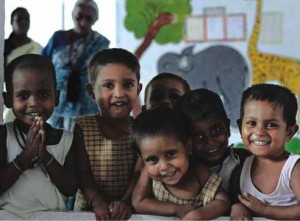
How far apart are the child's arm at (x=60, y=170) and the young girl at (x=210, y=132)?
31 centimetres

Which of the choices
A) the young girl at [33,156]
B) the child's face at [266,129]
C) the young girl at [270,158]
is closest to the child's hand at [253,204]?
the young girl at [270,158]

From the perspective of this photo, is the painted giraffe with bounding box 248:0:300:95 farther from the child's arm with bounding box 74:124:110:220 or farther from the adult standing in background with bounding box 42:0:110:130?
the child's arm with bounding box 74:124:110:220

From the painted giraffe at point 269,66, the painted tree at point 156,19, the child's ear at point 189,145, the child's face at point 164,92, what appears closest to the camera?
the child's ear at point 189,145

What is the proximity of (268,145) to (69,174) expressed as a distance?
1.58 ft

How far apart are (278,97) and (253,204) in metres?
0.25

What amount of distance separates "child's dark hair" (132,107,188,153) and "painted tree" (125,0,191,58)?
78.9 inches

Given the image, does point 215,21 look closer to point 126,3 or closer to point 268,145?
point 126,3

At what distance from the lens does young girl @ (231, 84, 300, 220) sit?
119 cm

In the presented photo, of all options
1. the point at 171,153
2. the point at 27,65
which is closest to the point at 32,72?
the point at 27,65

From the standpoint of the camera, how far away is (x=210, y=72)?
317 cm

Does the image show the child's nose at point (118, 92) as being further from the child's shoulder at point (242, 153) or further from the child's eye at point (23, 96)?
the child's shoulder at point (242, 153)

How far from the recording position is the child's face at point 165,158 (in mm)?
1220

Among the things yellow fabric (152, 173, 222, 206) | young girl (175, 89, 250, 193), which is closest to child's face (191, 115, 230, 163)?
young girl (175, 89, 250, 193)

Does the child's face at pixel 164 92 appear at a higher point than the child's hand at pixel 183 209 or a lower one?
higher
